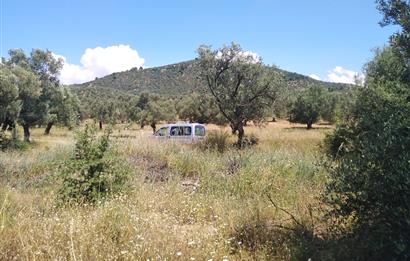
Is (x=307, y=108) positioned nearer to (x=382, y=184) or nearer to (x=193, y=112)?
(x=193, y=112)

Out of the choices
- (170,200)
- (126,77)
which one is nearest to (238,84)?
(170,200)

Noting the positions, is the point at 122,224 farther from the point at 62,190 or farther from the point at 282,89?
the point at 282,89

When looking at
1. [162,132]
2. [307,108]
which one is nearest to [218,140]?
[162,132]

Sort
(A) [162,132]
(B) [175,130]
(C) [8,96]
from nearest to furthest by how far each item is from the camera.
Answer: (B) [175,130] < (A) [162,132] < (C) [8,96]

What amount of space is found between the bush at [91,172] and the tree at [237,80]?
53.9ft

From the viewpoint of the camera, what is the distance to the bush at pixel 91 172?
641 centimetres

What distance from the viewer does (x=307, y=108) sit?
6275 centimetres

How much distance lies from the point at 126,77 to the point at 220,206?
427 ft

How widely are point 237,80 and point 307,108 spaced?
138ft

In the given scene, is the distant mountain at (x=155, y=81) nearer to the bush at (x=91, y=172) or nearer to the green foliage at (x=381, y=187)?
the bush at (x=91, y=172)

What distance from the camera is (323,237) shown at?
4.73 m

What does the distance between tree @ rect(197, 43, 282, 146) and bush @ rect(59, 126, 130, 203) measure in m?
16.4

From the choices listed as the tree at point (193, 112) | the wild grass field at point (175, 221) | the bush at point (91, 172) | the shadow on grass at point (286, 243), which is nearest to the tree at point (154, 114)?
the tree at point (193, 112)

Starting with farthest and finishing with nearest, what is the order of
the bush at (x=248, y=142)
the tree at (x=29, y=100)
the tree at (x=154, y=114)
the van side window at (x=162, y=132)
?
1. the tree at (x=154, y=114)
2. the tree at (x=29, y=100)
3. the van side window at (x=162, y=132)
4. the bush at (x=248, y=142)
